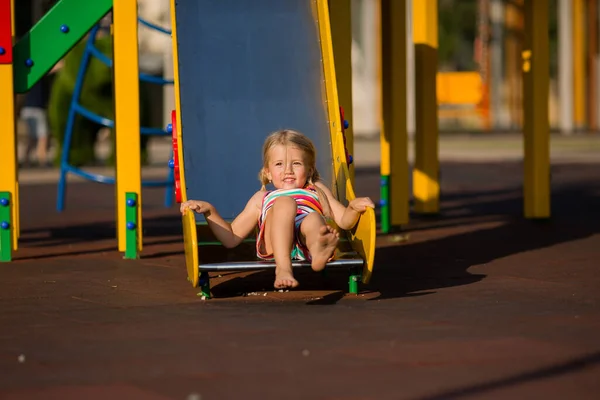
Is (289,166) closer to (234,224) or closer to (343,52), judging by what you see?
(234,224)

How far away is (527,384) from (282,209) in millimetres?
2346

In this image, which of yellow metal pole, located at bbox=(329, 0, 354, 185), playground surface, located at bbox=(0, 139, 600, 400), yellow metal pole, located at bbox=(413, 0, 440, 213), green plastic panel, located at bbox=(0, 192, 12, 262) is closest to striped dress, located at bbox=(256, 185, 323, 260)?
playground surface, located at bbox=(0, 139, 600, 400)

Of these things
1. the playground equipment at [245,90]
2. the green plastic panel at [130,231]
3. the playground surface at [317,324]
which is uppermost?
the playground equipment at [245,90]

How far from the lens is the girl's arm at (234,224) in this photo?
6586 millimetres

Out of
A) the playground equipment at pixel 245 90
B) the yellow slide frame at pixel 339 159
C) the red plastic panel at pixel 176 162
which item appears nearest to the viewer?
the yellow slide frame at pixel 339 159

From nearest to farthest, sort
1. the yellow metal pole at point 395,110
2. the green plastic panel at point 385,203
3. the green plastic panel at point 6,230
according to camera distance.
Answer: the green plastic panel at point 6,230, the green plastic panel at point 385,203, the yellow metal pole at point 395,110

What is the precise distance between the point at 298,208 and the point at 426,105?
171 inches

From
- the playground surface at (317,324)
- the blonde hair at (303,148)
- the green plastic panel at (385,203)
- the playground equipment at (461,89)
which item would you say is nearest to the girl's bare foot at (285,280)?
the playground surface at (317,324)

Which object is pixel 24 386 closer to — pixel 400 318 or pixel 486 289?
pixel 400 318

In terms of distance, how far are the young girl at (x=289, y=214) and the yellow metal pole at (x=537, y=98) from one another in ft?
13.1

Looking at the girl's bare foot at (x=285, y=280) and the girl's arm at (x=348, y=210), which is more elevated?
the girl's arm at (x=348, y=210)

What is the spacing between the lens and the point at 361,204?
6.42 m

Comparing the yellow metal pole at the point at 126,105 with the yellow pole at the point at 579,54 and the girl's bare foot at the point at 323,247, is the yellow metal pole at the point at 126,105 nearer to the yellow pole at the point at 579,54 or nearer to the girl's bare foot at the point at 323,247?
the girl's bare foot at the point at 323,247

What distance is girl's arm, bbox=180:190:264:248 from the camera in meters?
→ 6.59
